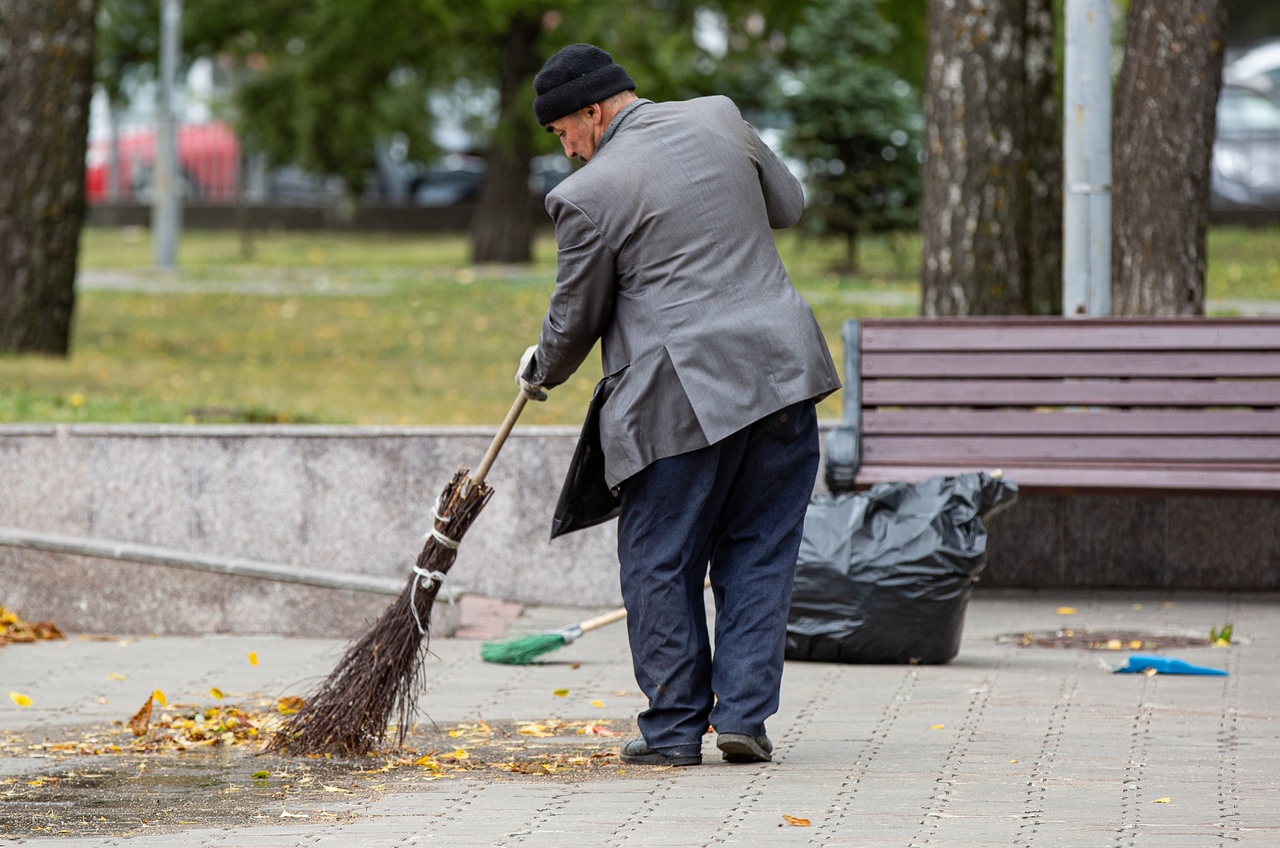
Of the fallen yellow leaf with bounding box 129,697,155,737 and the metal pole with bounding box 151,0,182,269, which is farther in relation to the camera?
the metal pole with bounding box 151,0,182,269

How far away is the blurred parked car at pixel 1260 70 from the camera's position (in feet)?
86.6

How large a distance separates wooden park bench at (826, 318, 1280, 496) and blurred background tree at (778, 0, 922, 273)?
9989 mm

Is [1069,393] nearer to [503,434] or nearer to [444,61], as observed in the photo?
[503,434]

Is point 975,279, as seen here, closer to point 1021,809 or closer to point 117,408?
point 117,408

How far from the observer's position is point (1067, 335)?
265 inches

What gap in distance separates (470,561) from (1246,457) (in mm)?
2852

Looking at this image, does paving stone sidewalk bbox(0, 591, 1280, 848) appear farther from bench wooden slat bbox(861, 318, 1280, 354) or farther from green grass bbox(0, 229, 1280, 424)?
green grass bbox(0, 229, 1280, 424)

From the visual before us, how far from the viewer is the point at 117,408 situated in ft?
26.4

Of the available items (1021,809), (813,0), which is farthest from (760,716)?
(813,0)

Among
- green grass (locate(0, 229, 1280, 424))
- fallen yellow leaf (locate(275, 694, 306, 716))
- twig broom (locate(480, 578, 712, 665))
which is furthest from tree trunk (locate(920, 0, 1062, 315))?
fallen yellow leaf (locate(275, 694, 306, 716))

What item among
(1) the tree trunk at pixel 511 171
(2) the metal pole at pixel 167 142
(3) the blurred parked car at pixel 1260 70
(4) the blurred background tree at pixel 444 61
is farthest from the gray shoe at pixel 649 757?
(3) the blurred parked car at pixel 1260 70

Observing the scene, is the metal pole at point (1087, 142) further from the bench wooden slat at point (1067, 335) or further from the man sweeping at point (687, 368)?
the man sweeping at point (687, 368)

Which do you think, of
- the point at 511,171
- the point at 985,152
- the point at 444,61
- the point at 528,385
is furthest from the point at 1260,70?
the point at 528,385

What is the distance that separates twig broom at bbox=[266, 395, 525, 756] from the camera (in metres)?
4.58
